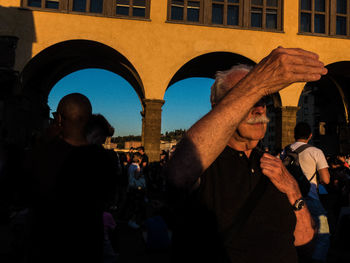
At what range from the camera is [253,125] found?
1.43 metres

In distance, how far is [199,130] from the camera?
1.05 m

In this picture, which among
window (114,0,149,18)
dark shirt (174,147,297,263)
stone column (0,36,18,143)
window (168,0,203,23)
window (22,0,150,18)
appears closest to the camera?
dark shirt (174,147,297,263)

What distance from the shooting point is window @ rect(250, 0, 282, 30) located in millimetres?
15148

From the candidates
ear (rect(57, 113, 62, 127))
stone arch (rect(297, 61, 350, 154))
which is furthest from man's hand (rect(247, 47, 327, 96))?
stone arch (rect(297, 61, 350, 154))

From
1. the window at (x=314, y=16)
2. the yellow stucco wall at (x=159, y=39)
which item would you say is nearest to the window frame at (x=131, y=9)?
the yellow stucco wall at (x=159, y=39)

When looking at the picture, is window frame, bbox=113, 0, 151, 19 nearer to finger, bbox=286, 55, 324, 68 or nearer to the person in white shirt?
the person in white shirt

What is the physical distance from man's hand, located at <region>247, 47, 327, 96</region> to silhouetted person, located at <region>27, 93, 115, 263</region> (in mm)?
1339

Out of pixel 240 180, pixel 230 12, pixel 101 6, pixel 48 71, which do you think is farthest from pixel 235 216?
pixel 48 71

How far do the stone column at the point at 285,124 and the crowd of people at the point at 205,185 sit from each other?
13.2 metres

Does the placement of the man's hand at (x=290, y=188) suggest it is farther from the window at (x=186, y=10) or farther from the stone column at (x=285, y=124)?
the window at (x=186, y=10)

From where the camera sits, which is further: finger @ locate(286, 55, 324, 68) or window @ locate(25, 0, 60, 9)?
window @ locate(25, 0, 60, 9)

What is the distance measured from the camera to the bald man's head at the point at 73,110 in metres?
2.29

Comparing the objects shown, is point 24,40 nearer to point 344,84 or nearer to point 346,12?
point 346,12

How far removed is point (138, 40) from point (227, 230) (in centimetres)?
1369
